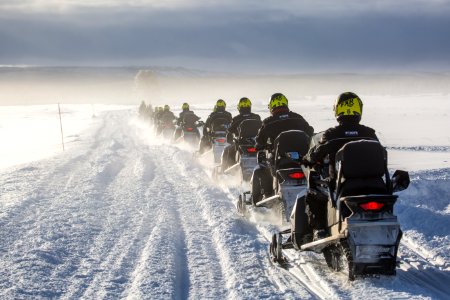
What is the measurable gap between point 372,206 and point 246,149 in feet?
19.9

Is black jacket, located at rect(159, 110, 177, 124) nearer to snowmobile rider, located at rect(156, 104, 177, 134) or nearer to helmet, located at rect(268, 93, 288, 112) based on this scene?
snowmobile rider, located at rect(156, 104, 177, 134)

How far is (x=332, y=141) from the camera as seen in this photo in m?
5.38

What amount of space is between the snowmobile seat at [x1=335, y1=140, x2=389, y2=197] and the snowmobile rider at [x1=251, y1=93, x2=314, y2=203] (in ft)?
11.7

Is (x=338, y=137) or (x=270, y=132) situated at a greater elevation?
(x=338, y=137)

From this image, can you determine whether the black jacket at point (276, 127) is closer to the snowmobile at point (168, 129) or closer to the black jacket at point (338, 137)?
the black jacket at point (338, 137)

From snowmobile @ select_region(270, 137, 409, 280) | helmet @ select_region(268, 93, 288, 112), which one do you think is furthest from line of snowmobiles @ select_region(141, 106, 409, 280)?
helmet @ select_region(268, 93, 288, 112)

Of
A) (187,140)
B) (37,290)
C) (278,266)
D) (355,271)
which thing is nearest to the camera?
(355,271)

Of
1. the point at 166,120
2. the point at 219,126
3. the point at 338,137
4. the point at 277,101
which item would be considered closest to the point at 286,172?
the point at 277,101

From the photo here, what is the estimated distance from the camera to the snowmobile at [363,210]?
4820 millimetres

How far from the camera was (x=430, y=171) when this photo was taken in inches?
447

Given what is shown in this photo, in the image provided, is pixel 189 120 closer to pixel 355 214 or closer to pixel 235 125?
pixel 235 125

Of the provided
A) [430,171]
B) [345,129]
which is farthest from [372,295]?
[430,171]

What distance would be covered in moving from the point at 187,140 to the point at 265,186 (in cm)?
1168

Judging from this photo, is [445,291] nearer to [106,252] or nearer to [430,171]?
[106,252]
